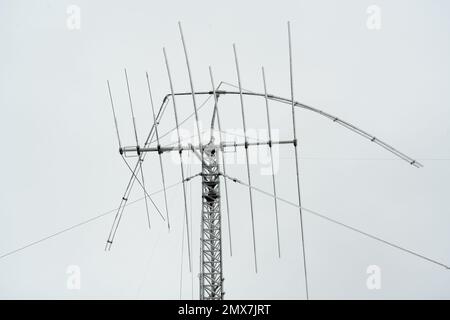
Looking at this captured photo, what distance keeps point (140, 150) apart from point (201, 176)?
157 cm

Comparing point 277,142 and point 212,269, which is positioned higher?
point 277,142

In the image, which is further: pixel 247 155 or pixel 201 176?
pixel 201 176

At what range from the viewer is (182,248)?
1231cm

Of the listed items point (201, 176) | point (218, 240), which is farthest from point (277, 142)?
point (218, 240)

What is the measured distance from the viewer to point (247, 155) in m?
8.20

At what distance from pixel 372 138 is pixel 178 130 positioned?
4.56m

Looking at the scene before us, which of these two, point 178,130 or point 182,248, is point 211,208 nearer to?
point 178,130
